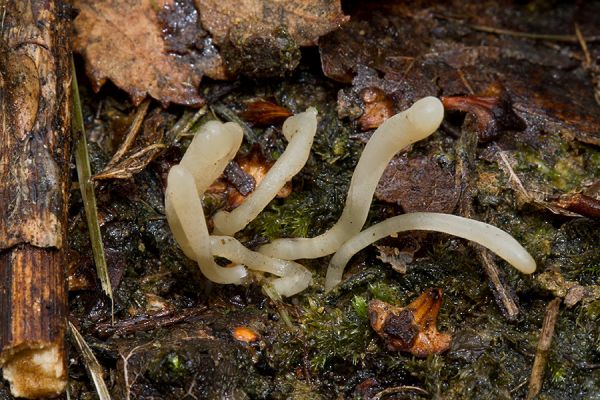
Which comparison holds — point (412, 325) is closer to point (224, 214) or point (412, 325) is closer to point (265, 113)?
point (224, 214)

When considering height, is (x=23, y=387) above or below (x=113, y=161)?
below

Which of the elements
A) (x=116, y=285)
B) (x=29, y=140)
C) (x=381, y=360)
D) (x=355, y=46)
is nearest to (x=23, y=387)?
(x=116, y=285)

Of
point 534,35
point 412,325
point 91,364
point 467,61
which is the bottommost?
point 412,325

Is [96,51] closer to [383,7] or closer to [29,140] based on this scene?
[29,140]

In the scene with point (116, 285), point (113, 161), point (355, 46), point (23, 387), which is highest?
point (355, 46)

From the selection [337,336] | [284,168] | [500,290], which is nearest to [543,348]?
[500,290]

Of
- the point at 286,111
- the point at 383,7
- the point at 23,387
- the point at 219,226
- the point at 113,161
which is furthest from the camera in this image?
the point at 383,7

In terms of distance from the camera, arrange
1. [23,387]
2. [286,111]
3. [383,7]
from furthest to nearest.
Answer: [383,7], [286,111], [23,387]
